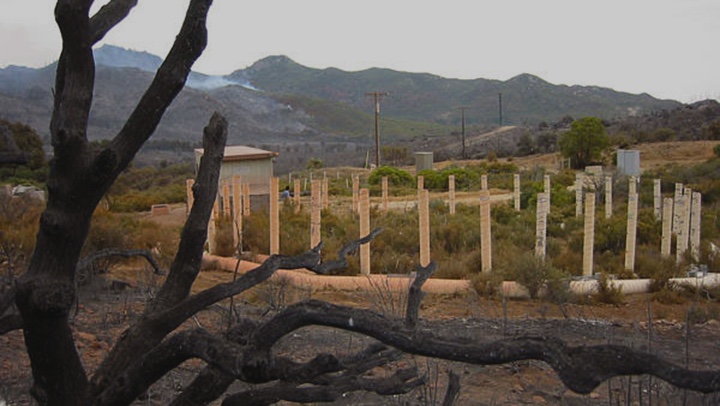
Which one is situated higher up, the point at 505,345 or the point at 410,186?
the point at 505,345

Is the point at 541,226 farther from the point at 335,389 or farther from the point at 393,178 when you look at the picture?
the point at 393,178

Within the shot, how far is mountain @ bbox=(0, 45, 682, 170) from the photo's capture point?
9288 cm

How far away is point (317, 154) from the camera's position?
76875 millimetres

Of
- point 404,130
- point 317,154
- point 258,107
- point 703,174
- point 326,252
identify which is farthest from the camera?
point 258,107

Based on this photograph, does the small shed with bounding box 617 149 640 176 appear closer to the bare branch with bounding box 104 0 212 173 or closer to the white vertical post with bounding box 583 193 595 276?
the white vertical post with bounding box 583 193 595 276

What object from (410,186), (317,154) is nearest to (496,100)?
(317,154)

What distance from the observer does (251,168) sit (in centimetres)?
2080

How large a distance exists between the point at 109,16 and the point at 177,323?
1338mm

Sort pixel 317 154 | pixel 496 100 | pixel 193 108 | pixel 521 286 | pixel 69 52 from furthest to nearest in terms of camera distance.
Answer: pixel 496 100
pixel 193 108
pixel 317 154
pixel 521 286
pixel 69 52

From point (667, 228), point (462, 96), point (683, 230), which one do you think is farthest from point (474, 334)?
point (462, 96)

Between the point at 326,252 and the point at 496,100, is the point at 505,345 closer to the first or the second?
the point at 326,252

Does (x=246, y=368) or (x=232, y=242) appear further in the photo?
(x=232, y=242)

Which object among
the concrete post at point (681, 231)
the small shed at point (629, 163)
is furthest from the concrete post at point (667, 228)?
the small shed at point (629, 163)

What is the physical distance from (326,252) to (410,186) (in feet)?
62.5
